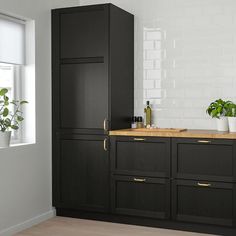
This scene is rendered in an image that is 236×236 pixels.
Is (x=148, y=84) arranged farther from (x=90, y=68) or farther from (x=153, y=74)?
(x=90, y=68)

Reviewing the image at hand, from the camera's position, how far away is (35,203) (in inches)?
189

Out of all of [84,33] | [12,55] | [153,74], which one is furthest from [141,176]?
[12,55]

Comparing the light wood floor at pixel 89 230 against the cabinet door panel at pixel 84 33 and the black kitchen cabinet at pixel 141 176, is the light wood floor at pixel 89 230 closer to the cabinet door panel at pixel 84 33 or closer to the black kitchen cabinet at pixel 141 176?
the black kitchen cabinet at pixel 141 176

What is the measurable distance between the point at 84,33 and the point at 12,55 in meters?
0.78

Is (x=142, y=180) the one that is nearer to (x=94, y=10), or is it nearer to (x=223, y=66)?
(x=223, y=66)

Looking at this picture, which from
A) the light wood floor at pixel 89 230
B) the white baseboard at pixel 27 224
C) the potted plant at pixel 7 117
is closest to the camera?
the potted plant at pixel 7 117

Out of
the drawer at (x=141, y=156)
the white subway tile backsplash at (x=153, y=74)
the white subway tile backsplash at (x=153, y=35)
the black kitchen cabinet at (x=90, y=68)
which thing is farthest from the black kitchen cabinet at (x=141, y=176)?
the white subway tile backsplash at (x=153, y=35)

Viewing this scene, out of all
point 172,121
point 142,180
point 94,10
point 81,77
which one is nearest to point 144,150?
point 142,180

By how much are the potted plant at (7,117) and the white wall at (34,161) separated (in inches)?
4.9

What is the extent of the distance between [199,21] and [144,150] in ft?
5.00

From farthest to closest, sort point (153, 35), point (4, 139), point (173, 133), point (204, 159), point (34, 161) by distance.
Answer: point (153, 35) < point (34, 161) < point (173, 133) < point (204, 159) < point (4, 139)

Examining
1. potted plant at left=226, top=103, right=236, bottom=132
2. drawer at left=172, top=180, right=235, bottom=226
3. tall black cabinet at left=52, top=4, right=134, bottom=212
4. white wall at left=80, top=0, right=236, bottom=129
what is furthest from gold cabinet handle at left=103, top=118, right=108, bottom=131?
potted plant at left=226, top=103, right=236, bottom=132

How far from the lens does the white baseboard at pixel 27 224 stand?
14.2 ft

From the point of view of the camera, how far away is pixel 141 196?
466 centimetres
